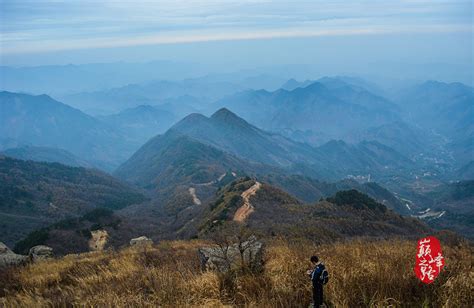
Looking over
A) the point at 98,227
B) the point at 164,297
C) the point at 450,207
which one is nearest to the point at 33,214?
the point at 98,227

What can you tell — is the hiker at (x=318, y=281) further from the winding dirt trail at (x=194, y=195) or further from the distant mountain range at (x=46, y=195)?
the winding dirt trail at (x=194, y=195)

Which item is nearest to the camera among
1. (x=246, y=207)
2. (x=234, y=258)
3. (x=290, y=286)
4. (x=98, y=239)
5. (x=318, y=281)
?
(x=318, y=281)

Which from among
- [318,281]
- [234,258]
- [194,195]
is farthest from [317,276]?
[194,195]

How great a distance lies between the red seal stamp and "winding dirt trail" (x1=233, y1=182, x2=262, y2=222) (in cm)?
4741

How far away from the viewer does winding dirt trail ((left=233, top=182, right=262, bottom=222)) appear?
56219mm

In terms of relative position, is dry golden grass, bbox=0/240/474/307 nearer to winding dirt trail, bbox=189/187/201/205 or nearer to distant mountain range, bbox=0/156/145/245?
distant mountain range, bbox=0/156/145/245

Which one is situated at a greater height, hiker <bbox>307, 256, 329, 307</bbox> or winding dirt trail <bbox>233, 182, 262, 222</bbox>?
hiker <bbox>307, 256, 329, 307</bbox>

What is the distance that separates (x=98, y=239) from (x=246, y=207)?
81.2ft

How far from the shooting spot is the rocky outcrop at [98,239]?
5959 cm

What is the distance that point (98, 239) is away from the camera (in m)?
62.2

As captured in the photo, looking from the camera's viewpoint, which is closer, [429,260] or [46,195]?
[429,260]

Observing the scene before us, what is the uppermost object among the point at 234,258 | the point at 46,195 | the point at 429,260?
the point at 429,260

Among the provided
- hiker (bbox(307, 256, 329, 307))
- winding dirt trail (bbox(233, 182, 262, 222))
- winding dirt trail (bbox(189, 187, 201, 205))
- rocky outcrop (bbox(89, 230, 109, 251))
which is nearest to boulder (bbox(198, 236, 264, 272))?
hiker (bbox(307, 256, 329, 307))

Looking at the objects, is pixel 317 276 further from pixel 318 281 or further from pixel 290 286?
pixel 290 286
